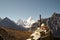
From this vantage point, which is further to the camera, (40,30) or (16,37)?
(16,37)

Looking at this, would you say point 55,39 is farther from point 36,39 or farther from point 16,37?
point 16,37

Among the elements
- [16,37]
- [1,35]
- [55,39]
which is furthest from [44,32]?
[1,35]

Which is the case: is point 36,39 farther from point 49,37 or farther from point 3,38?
point 3,38

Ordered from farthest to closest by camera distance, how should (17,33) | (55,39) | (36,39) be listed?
(17,33) → (55,39) → (36,39)

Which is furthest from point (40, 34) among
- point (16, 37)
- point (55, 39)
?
point (16, 37)

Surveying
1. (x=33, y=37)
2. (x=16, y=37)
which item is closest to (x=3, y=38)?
(x=16, y=37)

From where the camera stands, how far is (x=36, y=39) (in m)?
28.6

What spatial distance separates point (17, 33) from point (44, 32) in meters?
7.80

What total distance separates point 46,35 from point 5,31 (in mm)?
8980

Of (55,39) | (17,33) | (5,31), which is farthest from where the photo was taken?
(17,33)

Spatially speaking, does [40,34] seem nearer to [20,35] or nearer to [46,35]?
[46,35]

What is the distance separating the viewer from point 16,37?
3316 cm

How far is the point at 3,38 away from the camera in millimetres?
32156

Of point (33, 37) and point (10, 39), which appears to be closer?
point (33, 37)
